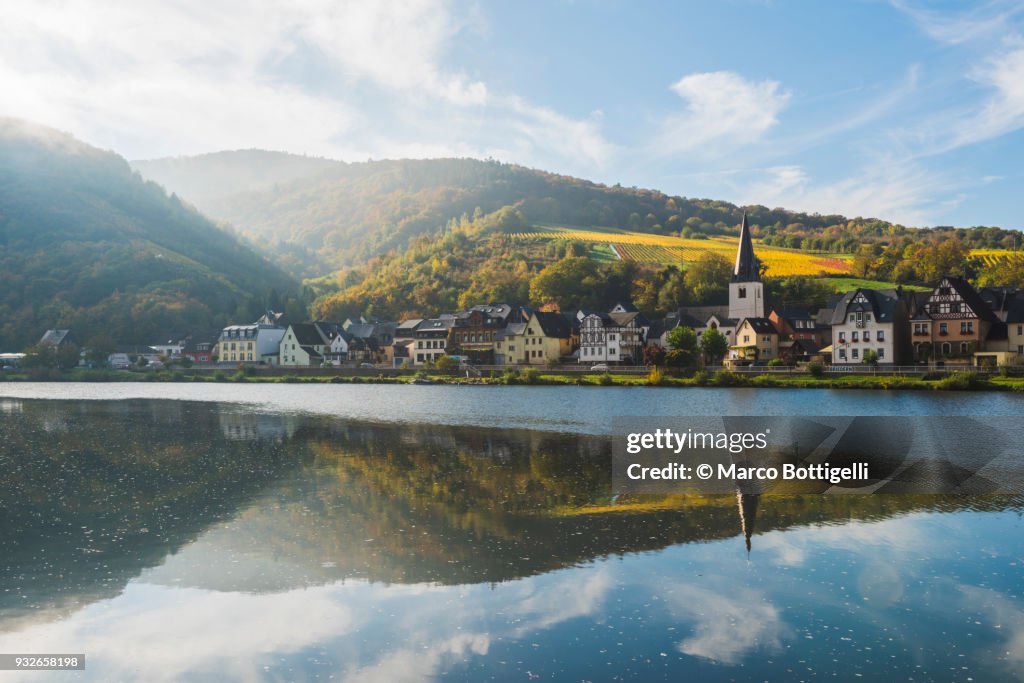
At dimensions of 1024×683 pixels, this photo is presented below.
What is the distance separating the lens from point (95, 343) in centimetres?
11988

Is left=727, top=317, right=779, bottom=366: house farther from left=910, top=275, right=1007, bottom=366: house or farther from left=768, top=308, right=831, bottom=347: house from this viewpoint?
left=910, top=275, right=1007, bottom=366: house

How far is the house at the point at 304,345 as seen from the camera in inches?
4732

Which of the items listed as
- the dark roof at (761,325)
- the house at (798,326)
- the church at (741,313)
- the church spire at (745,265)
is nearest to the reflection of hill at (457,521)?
the dark roof at (761,325)

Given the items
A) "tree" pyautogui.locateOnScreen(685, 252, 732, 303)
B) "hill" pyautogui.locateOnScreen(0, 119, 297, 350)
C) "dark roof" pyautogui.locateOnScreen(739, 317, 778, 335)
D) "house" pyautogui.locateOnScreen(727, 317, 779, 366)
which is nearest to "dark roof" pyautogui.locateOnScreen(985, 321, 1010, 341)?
"house" pyautogui.locateOnScreen(727, 317, 779, 366)

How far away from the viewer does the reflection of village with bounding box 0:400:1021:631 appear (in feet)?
47.2

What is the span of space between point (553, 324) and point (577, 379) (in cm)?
2743

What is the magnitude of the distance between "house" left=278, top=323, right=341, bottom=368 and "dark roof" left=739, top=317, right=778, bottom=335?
2463 inches

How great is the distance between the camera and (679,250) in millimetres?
143625

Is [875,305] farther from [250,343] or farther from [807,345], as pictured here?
[250,343]

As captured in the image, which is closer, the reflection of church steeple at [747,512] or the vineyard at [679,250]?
the reflection of church steeple at [747,512]

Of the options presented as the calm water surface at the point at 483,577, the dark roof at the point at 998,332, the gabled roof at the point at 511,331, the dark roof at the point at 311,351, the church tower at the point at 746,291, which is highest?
the church tower at the point at 746,291

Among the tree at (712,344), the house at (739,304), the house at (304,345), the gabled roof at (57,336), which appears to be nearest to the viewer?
the tree at (712,344)

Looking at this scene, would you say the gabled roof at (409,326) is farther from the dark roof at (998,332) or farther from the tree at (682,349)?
the dark roof at (998,332)

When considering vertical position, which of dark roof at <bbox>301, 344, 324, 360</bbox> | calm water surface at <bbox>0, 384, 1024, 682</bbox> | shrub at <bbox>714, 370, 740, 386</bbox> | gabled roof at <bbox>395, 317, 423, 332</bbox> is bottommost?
calm water surface at <bbox>0, 384, 1024, 682</bbox>
